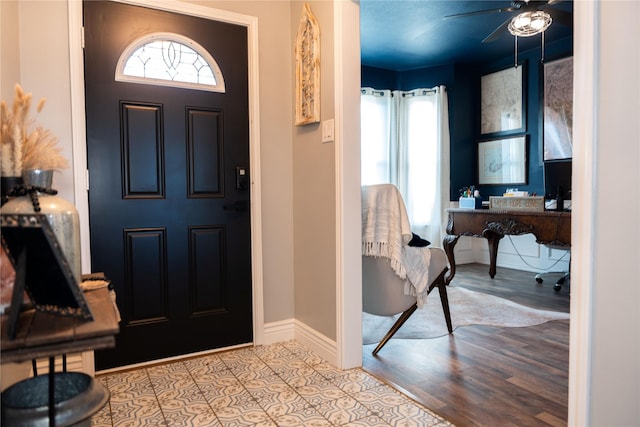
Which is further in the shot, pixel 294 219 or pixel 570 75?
pixel 570 75

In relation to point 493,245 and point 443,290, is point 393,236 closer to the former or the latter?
point 443,290

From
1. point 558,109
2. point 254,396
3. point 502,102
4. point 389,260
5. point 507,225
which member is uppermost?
point 502,102

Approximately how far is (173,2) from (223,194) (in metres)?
1.14

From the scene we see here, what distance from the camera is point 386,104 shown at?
5.14 m

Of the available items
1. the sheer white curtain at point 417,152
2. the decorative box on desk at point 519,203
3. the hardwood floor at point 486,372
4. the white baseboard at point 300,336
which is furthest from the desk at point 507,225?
the white baseboard at point 300,336

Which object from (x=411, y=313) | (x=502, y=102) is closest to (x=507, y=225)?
(x=411, y=313)

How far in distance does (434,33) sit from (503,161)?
1839 millimetres

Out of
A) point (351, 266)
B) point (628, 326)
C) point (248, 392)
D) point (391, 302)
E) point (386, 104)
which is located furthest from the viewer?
point (386, 104)

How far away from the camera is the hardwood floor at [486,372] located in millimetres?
1799

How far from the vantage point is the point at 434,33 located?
4.16 m

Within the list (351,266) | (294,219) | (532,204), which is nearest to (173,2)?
(294,219)

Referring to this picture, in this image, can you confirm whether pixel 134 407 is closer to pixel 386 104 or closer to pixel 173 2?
pixel 173 2

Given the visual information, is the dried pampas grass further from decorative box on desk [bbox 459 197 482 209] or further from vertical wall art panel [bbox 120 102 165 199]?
decorative box on desk [bbox 459 197 482 209]

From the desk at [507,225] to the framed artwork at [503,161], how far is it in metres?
1.16
